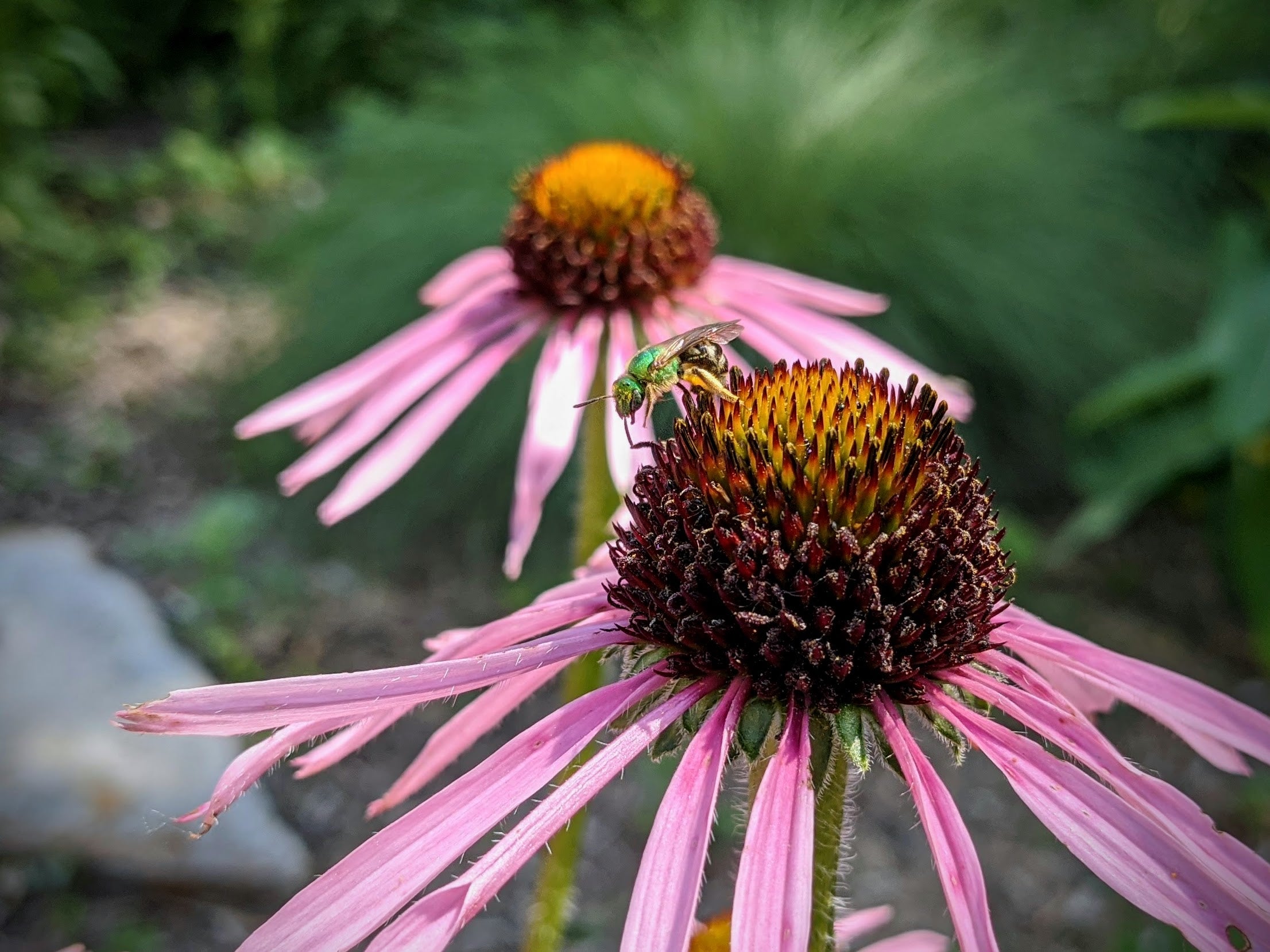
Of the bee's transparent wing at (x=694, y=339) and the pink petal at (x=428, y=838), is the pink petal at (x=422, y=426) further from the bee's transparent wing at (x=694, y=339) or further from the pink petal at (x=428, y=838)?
the pink petal at (x=428, y=838)

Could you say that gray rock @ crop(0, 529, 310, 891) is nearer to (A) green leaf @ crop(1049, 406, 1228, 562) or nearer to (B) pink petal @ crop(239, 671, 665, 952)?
(B) pink petal @ crop(239, 671, 665, 952)

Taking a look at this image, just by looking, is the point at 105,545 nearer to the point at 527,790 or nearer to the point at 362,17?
the point at 527,790

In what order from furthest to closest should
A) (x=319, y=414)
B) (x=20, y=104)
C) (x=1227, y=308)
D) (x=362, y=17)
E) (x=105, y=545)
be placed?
(x=362, y=17) < (x=20, y=104) < (x=105, y=545) < (x=1227, y=308) < (x=319, y=414)

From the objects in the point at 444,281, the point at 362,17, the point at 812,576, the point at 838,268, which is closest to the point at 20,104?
the point at 362,17

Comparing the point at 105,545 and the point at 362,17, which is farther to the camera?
the point at 362,17

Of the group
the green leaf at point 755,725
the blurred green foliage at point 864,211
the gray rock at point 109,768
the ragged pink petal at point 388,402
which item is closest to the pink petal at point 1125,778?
the green leaf at point 755,725
